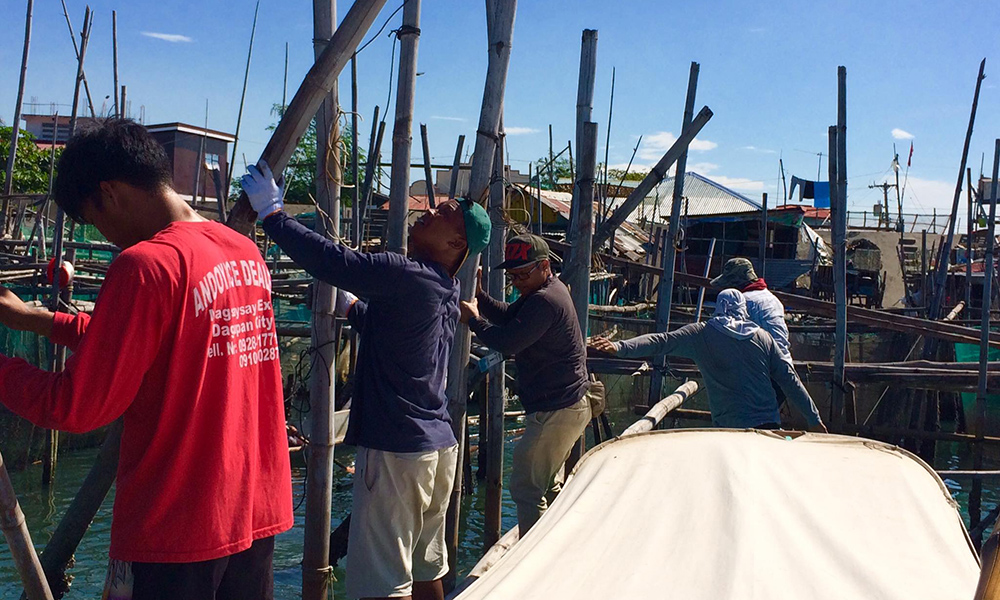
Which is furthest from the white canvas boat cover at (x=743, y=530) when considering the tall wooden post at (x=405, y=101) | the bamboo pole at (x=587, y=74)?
the bamboo pole at (x=587, y=74)

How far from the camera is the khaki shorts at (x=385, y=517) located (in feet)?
10.4

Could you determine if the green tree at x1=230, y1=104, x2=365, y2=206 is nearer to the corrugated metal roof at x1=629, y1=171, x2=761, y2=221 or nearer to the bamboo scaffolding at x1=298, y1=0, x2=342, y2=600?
the bamboo scaffolding at x1=298, y1=0, x2=342, y2=600

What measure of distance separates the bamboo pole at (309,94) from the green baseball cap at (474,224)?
2.57 ft

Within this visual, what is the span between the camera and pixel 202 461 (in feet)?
6.68

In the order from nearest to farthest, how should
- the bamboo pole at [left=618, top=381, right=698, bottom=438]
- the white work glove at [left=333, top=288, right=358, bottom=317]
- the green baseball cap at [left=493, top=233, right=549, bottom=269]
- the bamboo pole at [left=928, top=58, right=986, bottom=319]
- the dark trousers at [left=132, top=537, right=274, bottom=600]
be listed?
1. the dark trousers at [left=132, top=537, right=274, bottom=600]
2. the white work glove at [left=333, top=288, right=358, bottom=317]
3. the green baseball cap at [left=493, top=233, right=549, bottom=269]
4. the bamboo pole at [left=618, top=381, right=698, bottom=438]
5. the bamboo pole at [left=928, top=58, right=986, bottom=319]

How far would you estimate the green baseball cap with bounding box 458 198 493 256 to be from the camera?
3.28 m

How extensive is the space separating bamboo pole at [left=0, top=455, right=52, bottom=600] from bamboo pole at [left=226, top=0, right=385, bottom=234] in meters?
1.02

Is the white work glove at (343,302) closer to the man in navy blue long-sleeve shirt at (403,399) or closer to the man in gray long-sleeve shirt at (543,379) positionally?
the man in navy blue long-sleeve shirt at (403,399)

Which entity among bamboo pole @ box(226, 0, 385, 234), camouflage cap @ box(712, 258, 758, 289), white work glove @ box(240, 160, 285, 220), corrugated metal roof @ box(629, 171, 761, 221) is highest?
corrugated metal roof @ box(629, 171, 761, 221)

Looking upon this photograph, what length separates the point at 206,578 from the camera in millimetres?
2055

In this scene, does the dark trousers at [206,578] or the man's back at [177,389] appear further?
the dark trousers at [206,578]

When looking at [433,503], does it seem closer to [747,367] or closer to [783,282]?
[747,367]

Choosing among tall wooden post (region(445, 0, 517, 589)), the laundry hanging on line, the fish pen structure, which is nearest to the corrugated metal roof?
the laundry hanging on line

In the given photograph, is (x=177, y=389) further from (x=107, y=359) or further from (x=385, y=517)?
(x=385, y=517)
